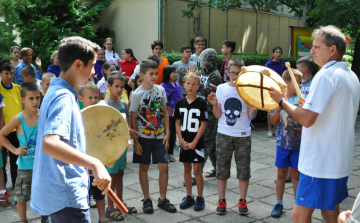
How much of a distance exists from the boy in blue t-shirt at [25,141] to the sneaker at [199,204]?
1754 mm

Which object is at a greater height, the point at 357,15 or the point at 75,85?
the point at 357,15

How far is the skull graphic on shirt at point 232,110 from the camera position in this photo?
16.4 feet

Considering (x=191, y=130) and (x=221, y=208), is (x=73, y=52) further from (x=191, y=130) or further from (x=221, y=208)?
(x=221, y=208)

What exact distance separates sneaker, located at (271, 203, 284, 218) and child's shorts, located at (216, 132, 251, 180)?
469mm

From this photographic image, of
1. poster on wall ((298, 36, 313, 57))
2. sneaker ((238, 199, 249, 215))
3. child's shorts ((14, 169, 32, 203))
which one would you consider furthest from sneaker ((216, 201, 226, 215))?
poster on wall ((298, 36, 313, 57))

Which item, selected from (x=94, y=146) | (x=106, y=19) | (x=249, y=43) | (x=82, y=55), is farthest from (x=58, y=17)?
(x=82, y=55)

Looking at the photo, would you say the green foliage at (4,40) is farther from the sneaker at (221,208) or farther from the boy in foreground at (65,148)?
the boy in foreground at (65,148)

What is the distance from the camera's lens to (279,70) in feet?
33.3

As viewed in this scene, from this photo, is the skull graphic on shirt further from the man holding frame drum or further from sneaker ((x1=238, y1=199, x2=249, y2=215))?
the man holding frame drum

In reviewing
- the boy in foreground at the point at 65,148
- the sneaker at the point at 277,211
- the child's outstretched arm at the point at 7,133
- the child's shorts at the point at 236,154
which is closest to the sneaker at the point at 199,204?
the child's shorts at the point at 236,154

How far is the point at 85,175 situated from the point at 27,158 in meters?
2.20

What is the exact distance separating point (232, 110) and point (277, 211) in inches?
51.9

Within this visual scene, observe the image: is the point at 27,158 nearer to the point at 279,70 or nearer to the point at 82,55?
the point at 82,55

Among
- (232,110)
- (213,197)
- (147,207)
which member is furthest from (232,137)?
(147,207)
